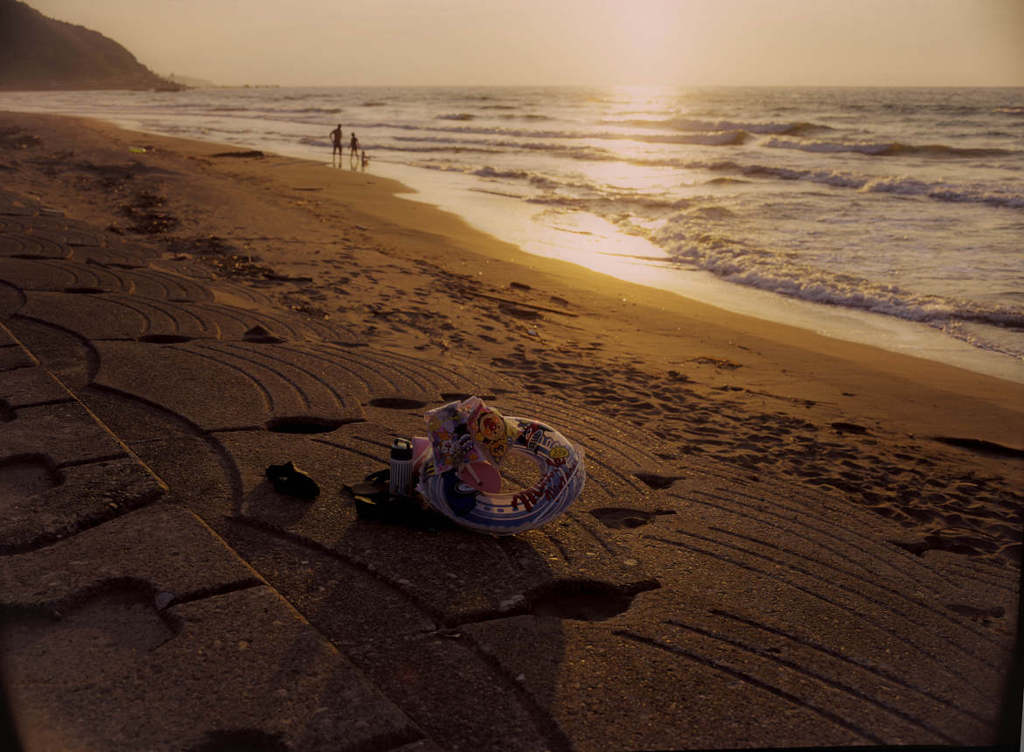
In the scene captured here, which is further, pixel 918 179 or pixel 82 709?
pixel 918 179

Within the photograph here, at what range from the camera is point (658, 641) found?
297 centimetres

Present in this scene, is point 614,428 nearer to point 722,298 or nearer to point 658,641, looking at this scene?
point 658,641

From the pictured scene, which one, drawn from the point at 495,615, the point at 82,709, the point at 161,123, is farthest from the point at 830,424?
the point at 161,123

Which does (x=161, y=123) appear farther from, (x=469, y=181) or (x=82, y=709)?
(x=82, y=709)

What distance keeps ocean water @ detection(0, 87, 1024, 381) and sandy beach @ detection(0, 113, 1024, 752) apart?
215 cm

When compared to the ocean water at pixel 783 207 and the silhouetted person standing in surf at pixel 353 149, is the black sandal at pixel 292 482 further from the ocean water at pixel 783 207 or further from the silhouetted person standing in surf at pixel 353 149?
the silhouetted person standing in surf at pixel 353 149

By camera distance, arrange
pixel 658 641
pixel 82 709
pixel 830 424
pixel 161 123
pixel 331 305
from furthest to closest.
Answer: pixel 161 123 < pixel 331 305 < pixel 830 424 < pixel 658 641 < pixel 82 709

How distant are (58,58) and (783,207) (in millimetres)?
55518

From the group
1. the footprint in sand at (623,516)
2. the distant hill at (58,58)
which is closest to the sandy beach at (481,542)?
the footprint in sand at (623,516)

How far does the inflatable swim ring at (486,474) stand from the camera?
11.4 ft

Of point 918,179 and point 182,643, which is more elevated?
point 918,179

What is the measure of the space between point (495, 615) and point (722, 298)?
769 cm

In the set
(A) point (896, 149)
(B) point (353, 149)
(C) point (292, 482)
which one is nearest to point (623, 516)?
(C) point (292, 482)

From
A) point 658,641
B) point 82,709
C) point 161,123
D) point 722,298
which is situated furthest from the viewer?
point 161,123
